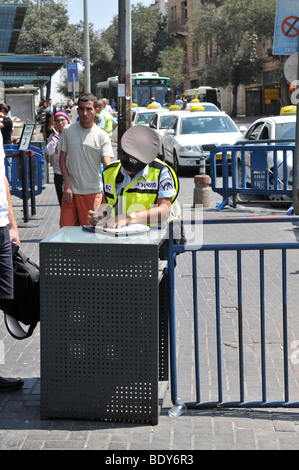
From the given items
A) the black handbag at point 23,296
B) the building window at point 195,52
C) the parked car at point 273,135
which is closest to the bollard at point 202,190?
the parked car at point 273,135

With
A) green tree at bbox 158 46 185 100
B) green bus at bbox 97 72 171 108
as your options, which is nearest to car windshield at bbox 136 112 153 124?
green bus at bbox 97 72 171 108

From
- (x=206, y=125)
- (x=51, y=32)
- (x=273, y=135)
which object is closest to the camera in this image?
(x=273, y=135)

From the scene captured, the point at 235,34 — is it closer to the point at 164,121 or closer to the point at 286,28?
the point at 164,121

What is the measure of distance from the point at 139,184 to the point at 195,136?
16.1 metres

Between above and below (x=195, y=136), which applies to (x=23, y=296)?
below

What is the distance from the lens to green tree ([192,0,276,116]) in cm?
5762

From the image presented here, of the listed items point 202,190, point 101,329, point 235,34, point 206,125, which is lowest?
point 202,190

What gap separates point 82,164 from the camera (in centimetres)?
780

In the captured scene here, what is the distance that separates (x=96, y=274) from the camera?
4266mm

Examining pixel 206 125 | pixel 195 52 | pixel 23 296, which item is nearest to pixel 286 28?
pixel 23 296

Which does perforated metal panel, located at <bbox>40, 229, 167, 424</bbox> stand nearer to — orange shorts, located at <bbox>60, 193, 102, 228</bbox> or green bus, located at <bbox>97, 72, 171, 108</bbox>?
orange shorts, located at <bbox>60, 193, 102, 228</bbox>

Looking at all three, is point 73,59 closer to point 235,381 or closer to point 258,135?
point 258,135

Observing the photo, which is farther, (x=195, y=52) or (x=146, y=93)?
(x=195, y=52)
